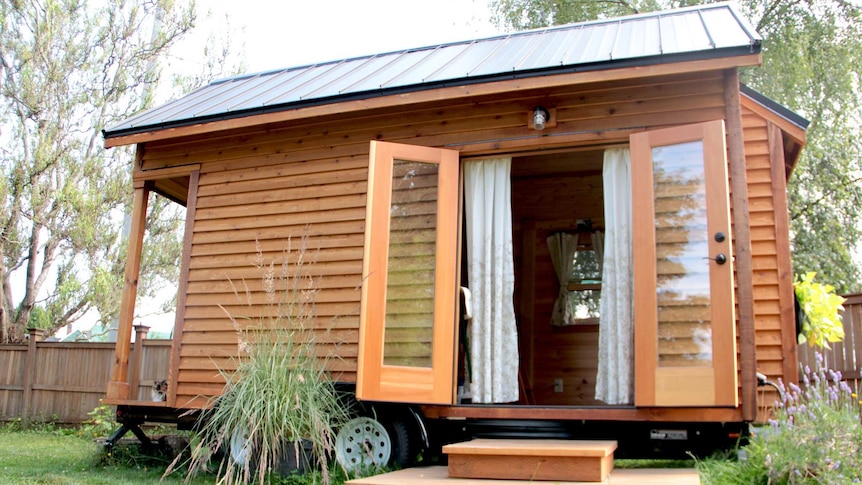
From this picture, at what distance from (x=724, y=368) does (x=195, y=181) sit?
14.8 ft

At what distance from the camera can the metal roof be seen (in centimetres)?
484

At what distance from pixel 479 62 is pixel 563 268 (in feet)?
8.38

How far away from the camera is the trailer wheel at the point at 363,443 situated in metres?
4.94

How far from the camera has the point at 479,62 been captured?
5883 mm

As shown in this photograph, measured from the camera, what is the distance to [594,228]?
25.0ft

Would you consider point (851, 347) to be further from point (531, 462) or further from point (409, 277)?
point (531, 462)

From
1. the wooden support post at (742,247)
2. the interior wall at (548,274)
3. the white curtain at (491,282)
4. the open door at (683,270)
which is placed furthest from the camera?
the interior wall at (548,274)

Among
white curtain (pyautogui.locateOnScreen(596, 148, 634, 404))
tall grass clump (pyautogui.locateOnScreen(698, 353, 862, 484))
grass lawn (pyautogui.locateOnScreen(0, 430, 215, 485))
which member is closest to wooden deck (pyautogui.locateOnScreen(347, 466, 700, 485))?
tall grass clump (pyautogui.locateOnScreen(698, 353, 862, 484))

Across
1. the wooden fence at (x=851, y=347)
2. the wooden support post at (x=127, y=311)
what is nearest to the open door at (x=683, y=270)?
the wooden fence at (x=851, y=347)

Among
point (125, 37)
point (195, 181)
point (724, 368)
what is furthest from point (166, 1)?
point (724, 368)

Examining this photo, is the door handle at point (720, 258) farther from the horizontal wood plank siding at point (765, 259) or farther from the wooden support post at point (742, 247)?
the horizontal wood plank siding at point (765, 259)

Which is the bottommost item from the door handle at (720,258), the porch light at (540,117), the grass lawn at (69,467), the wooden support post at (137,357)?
the grass lawn at (69,467)

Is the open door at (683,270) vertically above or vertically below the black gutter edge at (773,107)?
below

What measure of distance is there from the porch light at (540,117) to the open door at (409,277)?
1.98 feet
